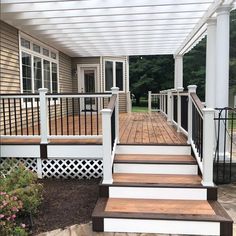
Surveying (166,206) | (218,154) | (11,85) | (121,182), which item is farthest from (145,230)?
(11,85)

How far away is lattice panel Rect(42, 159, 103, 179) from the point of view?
526 centimetres

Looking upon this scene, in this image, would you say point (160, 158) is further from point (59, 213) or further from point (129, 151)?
point (59, 213)

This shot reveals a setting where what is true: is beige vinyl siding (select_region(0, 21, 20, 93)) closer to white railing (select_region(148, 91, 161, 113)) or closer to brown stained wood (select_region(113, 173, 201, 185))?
brown stained wood (select_region(113, 173, 201, 185))

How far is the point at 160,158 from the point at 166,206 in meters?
1.16

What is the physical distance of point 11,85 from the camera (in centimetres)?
668

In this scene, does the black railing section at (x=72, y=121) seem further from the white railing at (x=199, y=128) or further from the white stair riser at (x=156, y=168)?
the white railing at (x=199, y=128)

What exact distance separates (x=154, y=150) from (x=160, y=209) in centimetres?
152

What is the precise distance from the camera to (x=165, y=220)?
3.28m

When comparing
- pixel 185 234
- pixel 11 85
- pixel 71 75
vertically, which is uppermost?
pixel 71 75

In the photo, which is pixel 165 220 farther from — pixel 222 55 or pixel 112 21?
pixel 112 21

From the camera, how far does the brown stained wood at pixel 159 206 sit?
3.45 metres

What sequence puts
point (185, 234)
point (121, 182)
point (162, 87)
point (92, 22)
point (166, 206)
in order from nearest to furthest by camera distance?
point (185, 234) < point (166, 206) < point (121, 182) < point (92, 22) < point (162, 87)

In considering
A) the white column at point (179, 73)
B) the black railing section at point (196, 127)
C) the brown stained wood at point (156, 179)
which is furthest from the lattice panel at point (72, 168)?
the white column at point (179, 73)

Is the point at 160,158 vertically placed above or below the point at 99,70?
below
